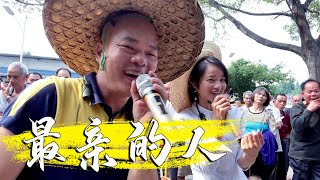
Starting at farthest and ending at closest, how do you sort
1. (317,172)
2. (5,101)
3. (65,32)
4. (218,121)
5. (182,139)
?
1. (5,101)
2. (317,172)
3. (218,121)
4. (65,32)
5. (182,139)

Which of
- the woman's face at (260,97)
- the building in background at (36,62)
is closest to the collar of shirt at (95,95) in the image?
the woman's face at (260,97)

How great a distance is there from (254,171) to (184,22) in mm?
4366

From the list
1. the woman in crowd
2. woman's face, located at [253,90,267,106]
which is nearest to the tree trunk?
woman's face, located at [253,90,267,106]

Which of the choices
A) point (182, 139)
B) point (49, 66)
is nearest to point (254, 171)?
point (182, 139)

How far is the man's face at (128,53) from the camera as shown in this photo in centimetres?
136

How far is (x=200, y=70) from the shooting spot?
8.11 ft

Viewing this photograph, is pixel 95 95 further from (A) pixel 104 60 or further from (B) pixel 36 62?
(B) pixel 36 62

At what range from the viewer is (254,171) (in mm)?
5500

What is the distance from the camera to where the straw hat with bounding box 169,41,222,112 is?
253cm

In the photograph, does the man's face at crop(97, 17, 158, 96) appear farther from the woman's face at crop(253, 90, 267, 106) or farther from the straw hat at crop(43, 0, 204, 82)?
the woman's face at crop(253, 90, 267, 106)

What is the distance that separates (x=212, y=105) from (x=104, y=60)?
39.9 inches

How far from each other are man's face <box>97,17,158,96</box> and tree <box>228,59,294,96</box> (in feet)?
101

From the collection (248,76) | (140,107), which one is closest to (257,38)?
(140,107)

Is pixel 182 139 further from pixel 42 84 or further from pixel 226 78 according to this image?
pixel 226 78
